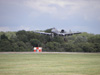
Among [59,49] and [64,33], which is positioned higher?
[64,33]

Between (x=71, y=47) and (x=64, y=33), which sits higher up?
(x=64, y=33)

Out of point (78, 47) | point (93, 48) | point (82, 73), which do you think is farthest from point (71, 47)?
point (82, 73)

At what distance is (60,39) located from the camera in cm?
8931

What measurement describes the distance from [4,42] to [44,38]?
24128mm

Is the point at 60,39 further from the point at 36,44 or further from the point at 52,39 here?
the point at 36,44

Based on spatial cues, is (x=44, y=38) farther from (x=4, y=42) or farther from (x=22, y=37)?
(x=4, y=42)

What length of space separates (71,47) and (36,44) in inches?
595

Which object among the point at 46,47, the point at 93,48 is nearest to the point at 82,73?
the point at 93,48

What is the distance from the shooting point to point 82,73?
60.5 ft

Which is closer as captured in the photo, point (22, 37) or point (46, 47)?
point (46, 47)

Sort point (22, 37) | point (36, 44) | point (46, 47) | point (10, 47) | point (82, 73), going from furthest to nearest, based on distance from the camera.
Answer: point (22, 37) < point (36, 44) < point (46, 47) < point (10, 47) < point (82, 73)

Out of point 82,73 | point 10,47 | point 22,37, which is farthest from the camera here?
point 22,37

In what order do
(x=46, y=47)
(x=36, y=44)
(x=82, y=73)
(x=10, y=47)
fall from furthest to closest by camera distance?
(x=36, y=44) < (x=46, y=47) < (x=10, y=47) < (x=82, y=73)

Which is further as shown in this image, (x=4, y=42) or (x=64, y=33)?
(x=64, y=33)
